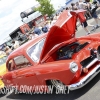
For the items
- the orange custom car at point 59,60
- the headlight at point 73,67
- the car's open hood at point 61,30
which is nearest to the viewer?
the headlight at point 73,67

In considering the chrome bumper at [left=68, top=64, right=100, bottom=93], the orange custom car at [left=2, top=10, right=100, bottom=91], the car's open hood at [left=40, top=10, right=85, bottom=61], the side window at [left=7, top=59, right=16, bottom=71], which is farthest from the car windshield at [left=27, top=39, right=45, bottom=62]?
the chrome bumper at [left=68, top=64, right=100, bottom=93]

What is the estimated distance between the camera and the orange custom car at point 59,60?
4.84 m

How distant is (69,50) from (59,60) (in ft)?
2.11

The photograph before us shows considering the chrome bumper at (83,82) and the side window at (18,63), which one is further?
the side window at (18,63)

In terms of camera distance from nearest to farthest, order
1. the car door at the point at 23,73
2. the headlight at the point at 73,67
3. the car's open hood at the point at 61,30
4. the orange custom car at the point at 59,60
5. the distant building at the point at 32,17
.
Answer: the headlight at the point at 73,67
the orange custom car at the point at 59,60
the car's open hood at the point at 61,30
the car door at the point at 23,73
the distant building at the point at 32,17

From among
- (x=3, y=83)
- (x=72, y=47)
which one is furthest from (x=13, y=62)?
(x=72, y=47)

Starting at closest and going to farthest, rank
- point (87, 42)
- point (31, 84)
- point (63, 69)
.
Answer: point (63, 69) → point (31, 84) → point (87, 42)

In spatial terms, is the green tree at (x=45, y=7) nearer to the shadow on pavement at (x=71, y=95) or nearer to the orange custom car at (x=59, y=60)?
the orange custom car at (x=59, y=60)

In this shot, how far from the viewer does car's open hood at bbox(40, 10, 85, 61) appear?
5293mm

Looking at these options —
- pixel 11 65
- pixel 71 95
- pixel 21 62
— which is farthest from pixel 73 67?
pixel 11 65

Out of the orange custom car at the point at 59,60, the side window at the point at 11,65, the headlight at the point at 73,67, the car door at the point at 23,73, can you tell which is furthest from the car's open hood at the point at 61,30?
the side window at the point at 11,65

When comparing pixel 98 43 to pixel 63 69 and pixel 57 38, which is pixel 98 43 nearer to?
pixel 57 38

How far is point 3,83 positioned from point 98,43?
10.4 ft

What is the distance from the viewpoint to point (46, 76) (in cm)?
508
